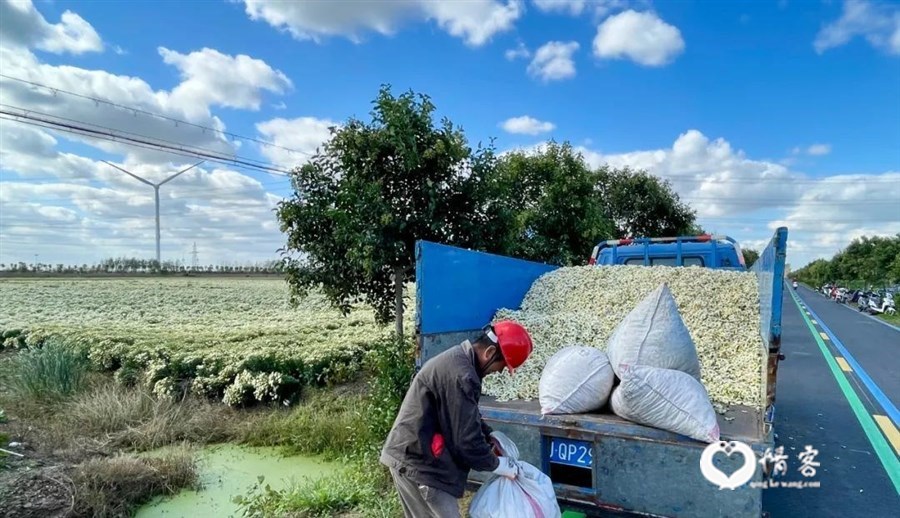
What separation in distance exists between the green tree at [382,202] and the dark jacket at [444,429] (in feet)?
11.2

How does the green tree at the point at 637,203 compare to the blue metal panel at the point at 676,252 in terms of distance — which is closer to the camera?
the blue metal panel at the point at 676,252

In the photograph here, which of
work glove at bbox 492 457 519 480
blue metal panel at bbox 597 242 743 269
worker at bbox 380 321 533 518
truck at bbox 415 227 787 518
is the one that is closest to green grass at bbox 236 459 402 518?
truck at bbox 415 227 787 518

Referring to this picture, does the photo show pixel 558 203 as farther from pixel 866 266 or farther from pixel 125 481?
pixel 866 266

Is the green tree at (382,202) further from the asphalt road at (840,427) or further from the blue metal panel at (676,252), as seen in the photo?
the asphalt road at (840,427)

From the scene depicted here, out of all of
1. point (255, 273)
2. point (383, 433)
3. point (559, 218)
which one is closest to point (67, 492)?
point (383, 433)

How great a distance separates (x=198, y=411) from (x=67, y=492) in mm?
2423

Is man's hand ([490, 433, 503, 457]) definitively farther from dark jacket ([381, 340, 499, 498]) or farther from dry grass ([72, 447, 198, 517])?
dry grass ([72, 447, 198, 517])

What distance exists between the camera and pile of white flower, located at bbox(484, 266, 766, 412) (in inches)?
144

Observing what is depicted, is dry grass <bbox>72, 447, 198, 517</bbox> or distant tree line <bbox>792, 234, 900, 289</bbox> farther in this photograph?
distant tree line <bbox>792, 234, 900, 289</bbox>

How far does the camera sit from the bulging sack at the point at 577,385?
3.07m

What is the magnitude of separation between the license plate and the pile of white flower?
0.62m

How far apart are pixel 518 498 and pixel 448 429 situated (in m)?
0.45

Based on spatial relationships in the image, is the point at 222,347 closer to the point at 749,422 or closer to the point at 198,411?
the point at 198,411

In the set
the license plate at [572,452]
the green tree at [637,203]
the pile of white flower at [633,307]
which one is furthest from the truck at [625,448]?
the green tree at [637,203]
